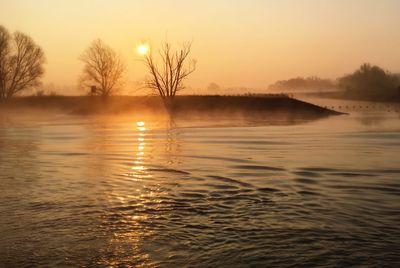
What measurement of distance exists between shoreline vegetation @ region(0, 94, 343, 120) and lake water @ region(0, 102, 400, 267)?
132ft

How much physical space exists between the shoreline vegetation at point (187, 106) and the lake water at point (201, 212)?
4038cm

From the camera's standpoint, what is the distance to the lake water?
6.18 metres

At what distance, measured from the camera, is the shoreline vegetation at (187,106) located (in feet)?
197

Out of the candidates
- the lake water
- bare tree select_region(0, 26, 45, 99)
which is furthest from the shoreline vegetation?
the lake water

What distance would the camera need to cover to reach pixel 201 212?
27.5 ft

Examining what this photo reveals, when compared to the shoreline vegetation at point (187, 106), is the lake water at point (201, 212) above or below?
below

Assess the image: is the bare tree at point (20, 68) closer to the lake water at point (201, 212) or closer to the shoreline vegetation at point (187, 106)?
the shoreline vegetation at point (187, 106)

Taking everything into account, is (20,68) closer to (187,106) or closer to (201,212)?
(187,106)

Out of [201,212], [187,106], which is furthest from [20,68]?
[201,212]

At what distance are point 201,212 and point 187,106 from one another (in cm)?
5613

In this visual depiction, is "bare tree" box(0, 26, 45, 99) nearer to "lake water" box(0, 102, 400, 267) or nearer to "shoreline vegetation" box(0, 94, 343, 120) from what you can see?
"shoreline vegetation" box(0, 94, 343, 120)

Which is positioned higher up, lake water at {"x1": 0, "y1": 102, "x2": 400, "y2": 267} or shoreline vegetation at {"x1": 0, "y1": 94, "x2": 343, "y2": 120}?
shoreline vegetation at {"x1": 0, "y1": 94, "x2": 343, "y2": 120}

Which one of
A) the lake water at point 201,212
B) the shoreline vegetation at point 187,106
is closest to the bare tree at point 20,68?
the shoreline vegetation at point 187,106

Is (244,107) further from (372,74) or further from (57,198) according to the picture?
(372,74)
